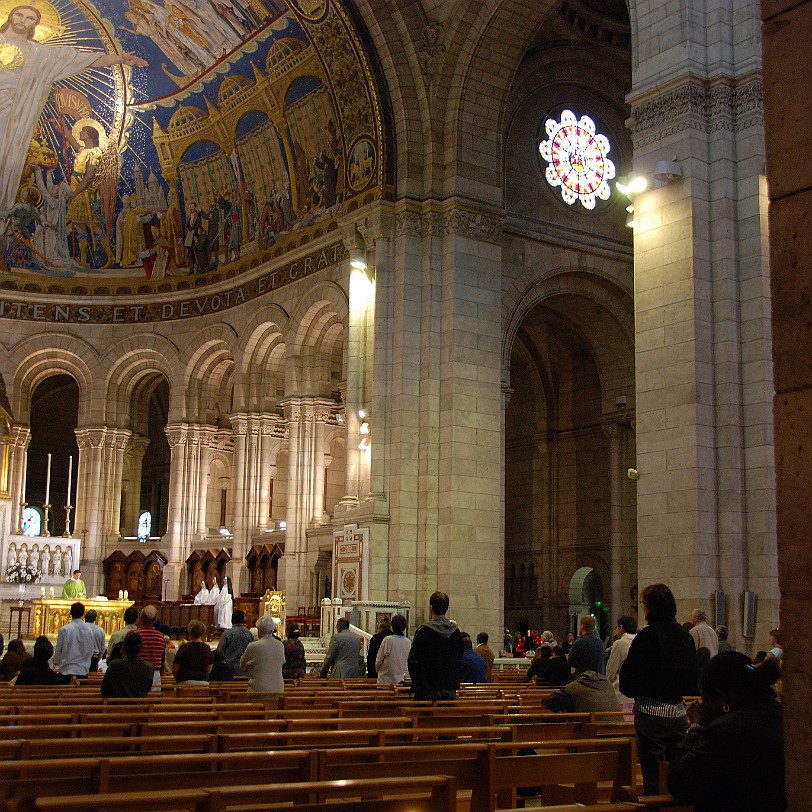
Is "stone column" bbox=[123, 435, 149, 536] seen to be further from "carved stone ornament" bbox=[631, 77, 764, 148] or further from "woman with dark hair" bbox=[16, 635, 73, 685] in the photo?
"woman with dark hair" bbox=[16, 635, 73, 685]

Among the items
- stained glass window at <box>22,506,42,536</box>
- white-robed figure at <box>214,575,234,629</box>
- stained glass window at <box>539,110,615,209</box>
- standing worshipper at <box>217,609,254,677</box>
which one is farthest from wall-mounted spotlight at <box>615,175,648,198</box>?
stained glass window at <box>22,506,42,536</box>

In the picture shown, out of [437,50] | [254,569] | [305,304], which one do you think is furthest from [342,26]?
[254,569]

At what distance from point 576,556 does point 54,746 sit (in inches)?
1029

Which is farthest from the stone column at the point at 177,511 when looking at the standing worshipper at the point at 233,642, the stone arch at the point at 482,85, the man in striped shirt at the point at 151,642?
the man in striped shirt at the point at 151,642

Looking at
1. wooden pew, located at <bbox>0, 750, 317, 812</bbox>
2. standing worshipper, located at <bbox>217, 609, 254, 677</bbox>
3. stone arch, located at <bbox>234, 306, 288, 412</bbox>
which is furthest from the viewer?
stone arch, located at <bbox>234, 306, 288, 412</bbox>

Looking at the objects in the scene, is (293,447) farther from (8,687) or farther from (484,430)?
(8,687)

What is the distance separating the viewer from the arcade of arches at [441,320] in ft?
53.3

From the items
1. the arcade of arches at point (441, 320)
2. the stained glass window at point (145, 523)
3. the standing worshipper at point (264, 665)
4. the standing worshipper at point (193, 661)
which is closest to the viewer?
the standing worshipper at point (264, 665)

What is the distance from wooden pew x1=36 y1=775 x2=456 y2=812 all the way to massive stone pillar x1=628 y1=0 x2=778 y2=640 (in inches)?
468

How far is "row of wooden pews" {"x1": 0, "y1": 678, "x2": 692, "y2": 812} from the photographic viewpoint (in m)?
4.12

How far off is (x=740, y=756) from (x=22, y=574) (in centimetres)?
2507

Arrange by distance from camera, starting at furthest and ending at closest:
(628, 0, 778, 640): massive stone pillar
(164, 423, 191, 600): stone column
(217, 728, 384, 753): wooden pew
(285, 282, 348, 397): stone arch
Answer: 1. (164, 423, 191, 600): stone column
2. (285, 282, 348, 397): stone arch
3. (628, 0, 778, 640): massive stone pillar
4. (217, 728, 384, 753): wooden pew

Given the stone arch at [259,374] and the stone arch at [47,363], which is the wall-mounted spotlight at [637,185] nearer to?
the stone arch at [259,374]

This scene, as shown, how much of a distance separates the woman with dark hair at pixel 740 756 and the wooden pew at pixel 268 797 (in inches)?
35.8
